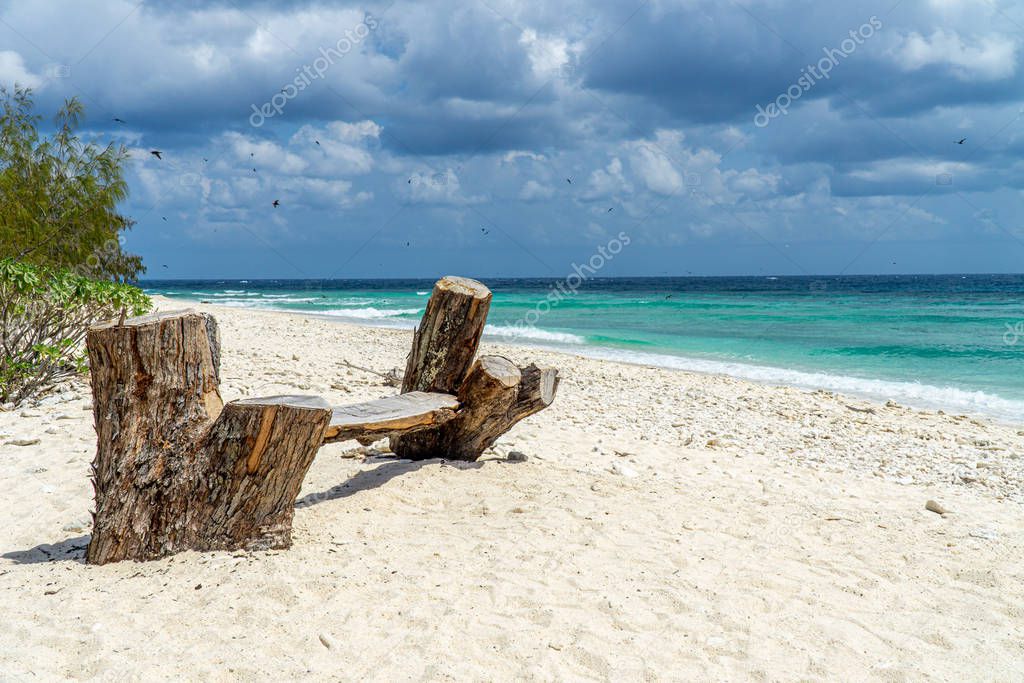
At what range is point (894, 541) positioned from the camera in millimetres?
4996

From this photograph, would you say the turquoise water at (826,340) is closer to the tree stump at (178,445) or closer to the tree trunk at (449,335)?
the tree trunk at (449,335)

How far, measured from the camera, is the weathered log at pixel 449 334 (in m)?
5.58

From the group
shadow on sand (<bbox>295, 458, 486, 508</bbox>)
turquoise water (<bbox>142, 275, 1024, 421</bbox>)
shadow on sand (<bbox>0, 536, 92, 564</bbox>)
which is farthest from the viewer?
turquoise water (<bbox>142, 275, 1024, 421</bbox>)

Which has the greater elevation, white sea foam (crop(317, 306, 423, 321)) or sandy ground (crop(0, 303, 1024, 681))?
sandy ground (crop(0, 303, 1024, 681))

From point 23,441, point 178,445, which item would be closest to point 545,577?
point 178,445

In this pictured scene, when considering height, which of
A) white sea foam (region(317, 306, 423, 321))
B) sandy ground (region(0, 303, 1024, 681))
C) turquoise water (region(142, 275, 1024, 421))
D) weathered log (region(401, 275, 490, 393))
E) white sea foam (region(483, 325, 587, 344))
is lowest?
white sea foam (region(317, 306, 423, 321))

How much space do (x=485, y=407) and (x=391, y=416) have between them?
0.98 m

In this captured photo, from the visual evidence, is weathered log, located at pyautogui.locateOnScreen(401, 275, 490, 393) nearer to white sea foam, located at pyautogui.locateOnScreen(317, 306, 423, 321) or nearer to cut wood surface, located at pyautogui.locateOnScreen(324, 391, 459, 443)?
cut wood surface, located at pyautogui.locateOnScreen(324, 391, 459, 443)

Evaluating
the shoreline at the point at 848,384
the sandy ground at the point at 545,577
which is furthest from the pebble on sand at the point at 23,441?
the shoreline at the point at 848,384

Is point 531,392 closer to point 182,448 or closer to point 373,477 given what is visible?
point 373,477

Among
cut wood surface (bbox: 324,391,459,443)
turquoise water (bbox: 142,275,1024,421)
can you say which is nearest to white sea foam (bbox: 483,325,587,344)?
turquoise water (bbox: 142,275,1024,421)

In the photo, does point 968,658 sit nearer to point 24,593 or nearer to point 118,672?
point 118,672

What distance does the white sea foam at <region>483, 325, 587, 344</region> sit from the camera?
A: 23953 mm

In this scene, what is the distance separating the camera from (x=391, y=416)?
4.89 meters
